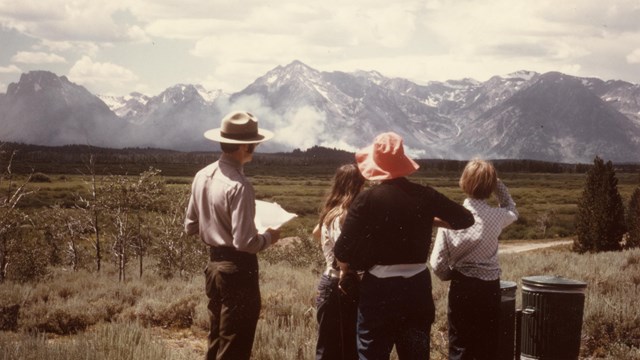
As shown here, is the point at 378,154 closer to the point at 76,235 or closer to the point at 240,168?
the point at 240,168

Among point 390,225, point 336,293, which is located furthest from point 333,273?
point 390,225

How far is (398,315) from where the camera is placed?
3900 millimetres

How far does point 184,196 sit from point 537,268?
26.5ft

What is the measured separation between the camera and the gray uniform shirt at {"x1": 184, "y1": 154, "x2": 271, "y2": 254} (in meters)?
4.13

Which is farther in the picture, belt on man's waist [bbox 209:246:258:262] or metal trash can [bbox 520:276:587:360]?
metal trash can [bbox 520:276:587:360]

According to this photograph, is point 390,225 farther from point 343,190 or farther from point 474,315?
point 474,315

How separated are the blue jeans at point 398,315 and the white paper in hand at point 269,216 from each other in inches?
32.1

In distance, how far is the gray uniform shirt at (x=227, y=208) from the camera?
413cm

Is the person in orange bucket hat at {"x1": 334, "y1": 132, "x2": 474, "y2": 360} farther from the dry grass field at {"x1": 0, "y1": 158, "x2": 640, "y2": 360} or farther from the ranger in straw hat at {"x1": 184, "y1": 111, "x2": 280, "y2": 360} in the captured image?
the dry grass field at {"x1": 0, "y1": 158, "x2": 640, "y2": 360}

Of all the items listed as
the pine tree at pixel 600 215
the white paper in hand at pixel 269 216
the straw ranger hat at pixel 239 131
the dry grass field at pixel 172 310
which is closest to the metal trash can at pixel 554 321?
the dry grass field at pixel 172 310

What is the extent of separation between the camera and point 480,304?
4875 mm

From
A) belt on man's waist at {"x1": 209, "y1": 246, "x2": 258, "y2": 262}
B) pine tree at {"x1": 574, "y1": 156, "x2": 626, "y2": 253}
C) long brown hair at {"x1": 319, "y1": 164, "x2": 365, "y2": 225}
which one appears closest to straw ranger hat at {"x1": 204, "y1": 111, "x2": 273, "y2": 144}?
long brown hair at {"x1": 319, "y1": 164, "x2": 365, "y2": 225}

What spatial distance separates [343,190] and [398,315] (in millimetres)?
1094

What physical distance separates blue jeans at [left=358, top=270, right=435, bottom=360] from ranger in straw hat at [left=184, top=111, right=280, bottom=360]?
2.72 feet
